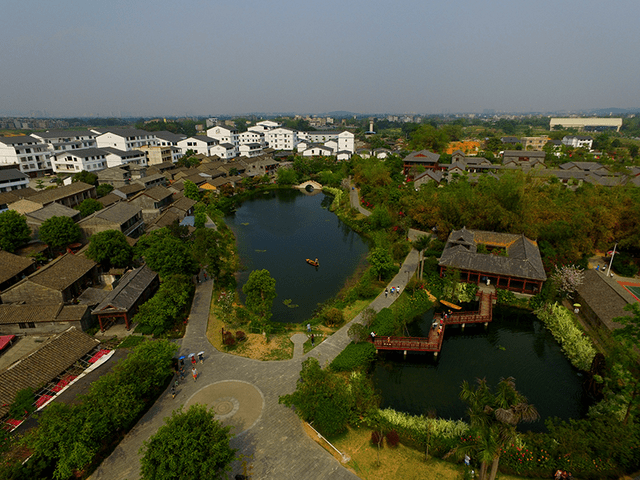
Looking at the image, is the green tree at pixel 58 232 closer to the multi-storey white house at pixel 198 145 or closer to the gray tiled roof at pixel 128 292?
the gray tiled roof at pixel 128 292

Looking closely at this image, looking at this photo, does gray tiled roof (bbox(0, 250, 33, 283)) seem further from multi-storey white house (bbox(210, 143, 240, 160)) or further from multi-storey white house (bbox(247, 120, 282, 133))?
multi-storey white house (bbox(247, 120, 282, 133))

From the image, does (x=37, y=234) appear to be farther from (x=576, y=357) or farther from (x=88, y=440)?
(x=576, y=357)

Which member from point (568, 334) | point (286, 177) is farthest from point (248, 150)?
point (568, 334)

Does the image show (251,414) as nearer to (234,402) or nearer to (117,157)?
(234,402)

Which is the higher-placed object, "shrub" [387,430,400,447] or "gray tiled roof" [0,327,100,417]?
"gray tiled roof" [0,327,100,417]

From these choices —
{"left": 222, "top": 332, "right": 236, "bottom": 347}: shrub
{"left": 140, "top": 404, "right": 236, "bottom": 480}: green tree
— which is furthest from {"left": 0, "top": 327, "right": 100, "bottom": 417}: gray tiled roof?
{"left": 140, "top": 404, "right": 236, "bottom": 480}: green tree

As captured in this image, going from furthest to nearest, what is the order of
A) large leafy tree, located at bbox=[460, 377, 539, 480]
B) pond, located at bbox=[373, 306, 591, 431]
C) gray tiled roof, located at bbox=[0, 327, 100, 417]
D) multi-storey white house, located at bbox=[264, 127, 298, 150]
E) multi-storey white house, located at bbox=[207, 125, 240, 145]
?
multi-storey white house, located at bbox=[264, 127, 298, 150] < multi-storey white house, located at bbox=[207, 125, 240, 145] < pond, located at bbox=[373, 306, 591, 431] < gray tiled roof, located at bbox=[0, 327, 100, 417] < large leafy tree, located at bbox=[460, 377, 539, 480]
